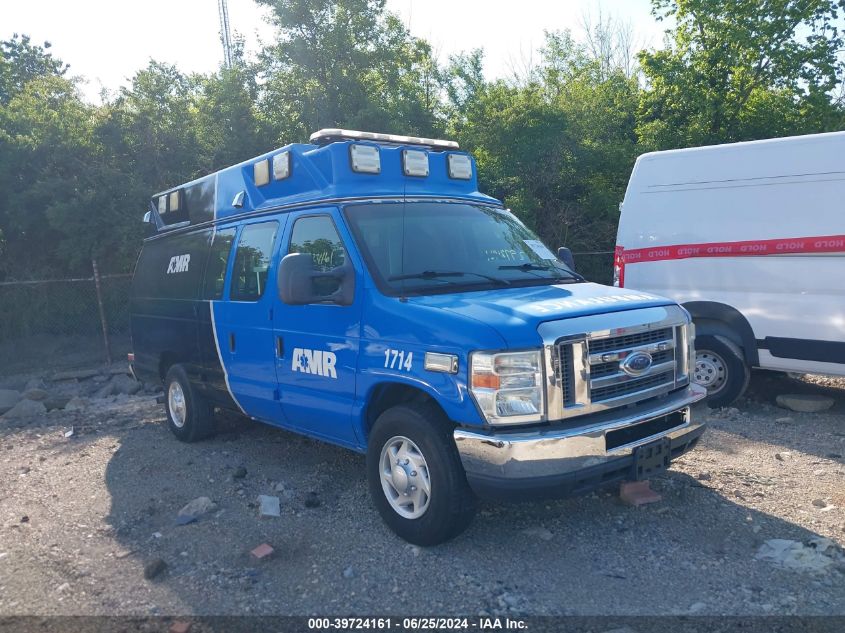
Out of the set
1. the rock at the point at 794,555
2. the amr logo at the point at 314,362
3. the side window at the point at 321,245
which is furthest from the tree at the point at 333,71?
the rock at the point at 794,555

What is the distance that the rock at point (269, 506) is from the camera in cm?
489

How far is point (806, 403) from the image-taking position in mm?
7246

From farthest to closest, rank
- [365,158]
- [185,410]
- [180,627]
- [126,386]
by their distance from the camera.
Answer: [126,386] < [185,410] < [365,158] < [180,627]

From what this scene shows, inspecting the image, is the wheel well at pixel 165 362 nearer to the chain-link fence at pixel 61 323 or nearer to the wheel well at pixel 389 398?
the wheel well at pixel 389 398

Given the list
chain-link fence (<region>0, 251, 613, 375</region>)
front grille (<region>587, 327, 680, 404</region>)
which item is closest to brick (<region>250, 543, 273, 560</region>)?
front grille (<region>587, 327, 680, 404</region>)

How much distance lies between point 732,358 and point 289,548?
199 inches

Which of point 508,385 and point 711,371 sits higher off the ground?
point 508,385

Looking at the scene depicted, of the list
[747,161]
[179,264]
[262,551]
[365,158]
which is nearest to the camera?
[262,551]

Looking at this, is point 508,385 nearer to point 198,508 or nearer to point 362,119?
point 198,508

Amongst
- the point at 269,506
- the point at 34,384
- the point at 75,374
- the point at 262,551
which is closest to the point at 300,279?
the point at 262,551

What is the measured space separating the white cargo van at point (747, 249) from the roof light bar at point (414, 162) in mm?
3461

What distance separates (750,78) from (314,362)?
13307 millimetres

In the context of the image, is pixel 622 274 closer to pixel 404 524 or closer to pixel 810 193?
pixel 810 193

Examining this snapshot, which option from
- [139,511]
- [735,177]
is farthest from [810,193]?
[139,511]
